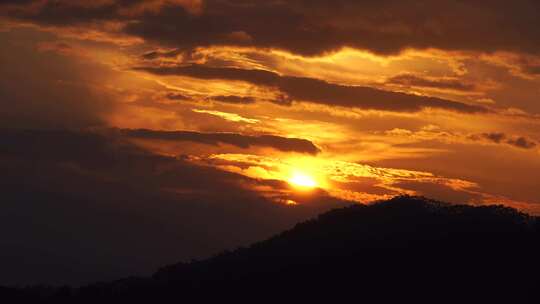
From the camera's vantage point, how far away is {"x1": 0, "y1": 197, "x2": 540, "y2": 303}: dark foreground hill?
204ft

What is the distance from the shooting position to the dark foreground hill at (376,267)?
6222 cm

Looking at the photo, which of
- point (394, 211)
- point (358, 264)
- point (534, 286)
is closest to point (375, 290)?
Result: point (358, 264)

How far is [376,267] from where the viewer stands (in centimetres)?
6588

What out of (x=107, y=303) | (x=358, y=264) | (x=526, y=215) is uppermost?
(x=526, y=215)

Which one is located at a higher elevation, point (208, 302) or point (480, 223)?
point (480, 223)

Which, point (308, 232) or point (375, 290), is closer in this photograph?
point (375, 290)

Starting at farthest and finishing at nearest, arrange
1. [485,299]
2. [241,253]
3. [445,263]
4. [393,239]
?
[241,253]
[393,239]
[445,263]
[485,299]

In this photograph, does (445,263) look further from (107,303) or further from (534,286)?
(107,303)

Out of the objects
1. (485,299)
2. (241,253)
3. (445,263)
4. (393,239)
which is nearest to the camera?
(485,299)

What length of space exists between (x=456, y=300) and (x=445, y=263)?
4941 millimetres

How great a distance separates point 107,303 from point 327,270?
54.2 feet

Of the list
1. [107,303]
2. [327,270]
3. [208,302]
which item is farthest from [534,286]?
[107,303]

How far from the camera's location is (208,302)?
65.8 metres

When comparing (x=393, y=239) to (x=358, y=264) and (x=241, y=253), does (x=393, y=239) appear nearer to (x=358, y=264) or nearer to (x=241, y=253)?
(x=358, y=264)
